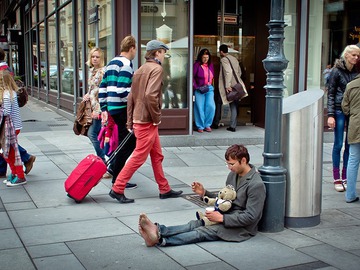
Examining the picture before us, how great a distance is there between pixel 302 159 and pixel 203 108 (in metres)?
5.85

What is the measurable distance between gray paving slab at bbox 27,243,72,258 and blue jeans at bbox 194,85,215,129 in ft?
21.3

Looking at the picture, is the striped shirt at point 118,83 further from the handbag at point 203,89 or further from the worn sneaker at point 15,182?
the handbag at point 203,89

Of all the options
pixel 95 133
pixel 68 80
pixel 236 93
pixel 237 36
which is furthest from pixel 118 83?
pixel 68 80

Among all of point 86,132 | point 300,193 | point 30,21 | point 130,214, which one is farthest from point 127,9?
point 30,21

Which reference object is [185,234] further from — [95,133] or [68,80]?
[68,80]

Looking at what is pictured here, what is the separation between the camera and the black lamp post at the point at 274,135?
526cm

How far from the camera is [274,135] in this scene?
5.30 m

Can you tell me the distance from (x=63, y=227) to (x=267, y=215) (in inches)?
79.1

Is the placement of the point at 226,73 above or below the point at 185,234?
above

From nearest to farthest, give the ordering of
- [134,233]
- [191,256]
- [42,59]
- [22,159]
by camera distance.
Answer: [191,256]
[134,233]
[22,159]
[42,59]

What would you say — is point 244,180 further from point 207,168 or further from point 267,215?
point 207,168

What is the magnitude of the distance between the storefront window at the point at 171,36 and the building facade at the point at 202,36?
0.7 inches

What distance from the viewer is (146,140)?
20.8 feet

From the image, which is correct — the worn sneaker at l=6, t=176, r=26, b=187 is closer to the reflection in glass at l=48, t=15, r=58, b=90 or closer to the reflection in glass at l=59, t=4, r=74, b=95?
the reflection in glass at l=59, t=4, r=74, b=95
